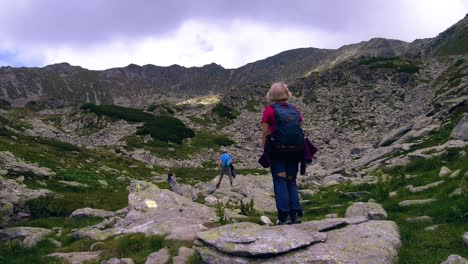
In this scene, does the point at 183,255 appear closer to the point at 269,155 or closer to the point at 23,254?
the point at 269,155

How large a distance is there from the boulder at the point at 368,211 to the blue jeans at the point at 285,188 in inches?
111

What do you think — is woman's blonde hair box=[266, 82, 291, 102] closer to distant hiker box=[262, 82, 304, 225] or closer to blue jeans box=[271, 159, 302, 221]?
distant hiker box=[262, 82, 304, 225]

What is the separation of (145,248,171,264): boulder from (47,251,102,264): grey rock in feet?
5.28

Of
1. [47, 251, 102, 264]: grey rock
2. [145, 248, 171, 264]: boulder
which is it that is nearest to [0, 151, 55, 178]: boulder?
[47, 251, 102, 264]: grey rock

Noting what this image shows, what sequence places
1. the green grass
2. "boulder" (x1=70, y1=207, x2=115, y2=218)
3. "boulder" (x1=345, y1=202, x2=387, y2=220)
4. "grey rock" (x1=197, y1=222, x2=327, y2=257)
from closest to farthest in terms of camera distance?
"grey rock" (x1=197, y1=222, x2=327, y2=257) < the green grass < "boulder" (x1=345, y1=202, x2=387, y2=220) < "boulder" (x1=70, y1=207, x2=115, y2=218)

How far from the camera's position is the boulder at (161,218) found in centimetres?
1185

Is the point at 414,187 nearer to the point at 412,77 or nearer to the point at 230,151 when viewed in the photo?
the point at 230,151

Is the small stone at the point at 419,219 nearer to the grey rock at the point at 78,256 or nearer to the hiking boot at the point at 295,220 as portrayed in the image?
the hiking boot at the point at 295,220

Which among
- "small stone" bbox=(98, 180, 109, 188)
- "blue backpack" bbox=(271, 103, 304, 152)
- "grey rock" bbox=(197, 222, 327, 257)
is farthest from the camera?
"small stone" bbox=(98, 180, 109, 188)

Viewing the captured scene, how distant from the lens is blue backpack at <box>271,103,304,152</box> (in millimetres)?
10273

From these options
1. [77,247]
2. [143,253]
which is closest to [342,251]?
[143,253]

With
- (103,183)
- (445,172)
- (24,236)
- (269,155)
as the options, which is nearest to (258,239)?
(269,155)

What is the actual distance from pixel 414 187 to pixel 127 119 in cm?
8512

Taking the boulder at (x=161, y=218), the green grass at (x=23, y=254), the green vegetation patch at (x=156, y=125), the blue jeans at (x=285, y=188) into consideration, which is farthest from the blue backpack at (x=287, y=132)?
the green vegetation patch at (x=156, y=125)
